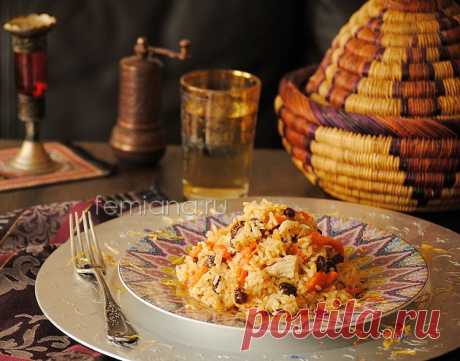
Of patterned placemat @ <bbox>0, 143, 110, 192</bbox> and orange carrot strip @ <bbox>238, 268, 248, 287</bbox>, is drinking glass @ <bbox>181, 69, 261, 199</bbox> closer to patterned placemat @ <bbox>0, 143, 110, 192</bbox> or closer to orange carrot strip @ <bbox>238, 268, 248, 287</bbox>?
patterned placemat @ <bbox>0, 143, 110, 192</bbox>

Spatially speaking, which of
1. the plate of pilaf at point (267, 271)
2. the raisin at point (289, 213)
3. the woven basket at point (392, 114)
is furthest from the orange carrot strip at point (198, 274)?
the woven basket at point (392, 114)

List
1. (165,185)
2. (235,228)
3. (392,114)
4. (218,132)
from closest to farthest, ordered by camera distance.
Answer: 1. (235,228)
2. (392,114)
3. (218,132)
4. (165,185)

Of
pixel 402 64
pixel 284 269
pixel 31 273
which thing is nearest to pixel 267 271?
pixel 284 269

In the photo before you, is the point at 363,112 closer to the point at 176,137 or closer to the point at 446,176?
the point at 446,176

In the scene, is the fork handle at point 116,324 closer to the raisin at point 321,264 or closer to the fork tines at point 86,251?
the fork tines at point 86,251

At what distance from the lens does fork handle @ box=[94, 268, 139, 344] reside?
856mm

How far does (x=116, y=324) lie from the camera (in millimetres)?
881

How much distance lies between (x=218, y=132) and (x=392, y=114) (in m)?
0.28

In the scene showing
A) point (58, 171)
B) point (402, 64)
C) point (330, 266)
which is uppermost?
point (402, 64)

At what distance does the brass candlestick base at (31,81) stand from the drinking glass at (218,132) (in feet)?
0.89

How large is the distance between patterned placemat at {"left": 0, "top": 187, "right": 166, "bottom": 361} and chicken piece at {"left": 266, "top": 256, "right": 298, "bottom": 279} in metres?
0.19

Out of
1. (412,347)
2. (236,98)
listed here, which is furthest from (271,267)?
(236,98)

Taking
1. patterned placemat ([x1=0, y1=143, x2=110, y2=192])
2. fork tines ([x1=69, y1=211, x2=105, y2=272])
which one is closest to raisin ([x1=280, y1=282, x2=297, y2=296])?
fork tines ([x1=69, y1=211, x2=105, y2=272])

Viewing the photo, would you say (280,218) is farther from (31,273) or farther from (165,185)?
(165,185)
